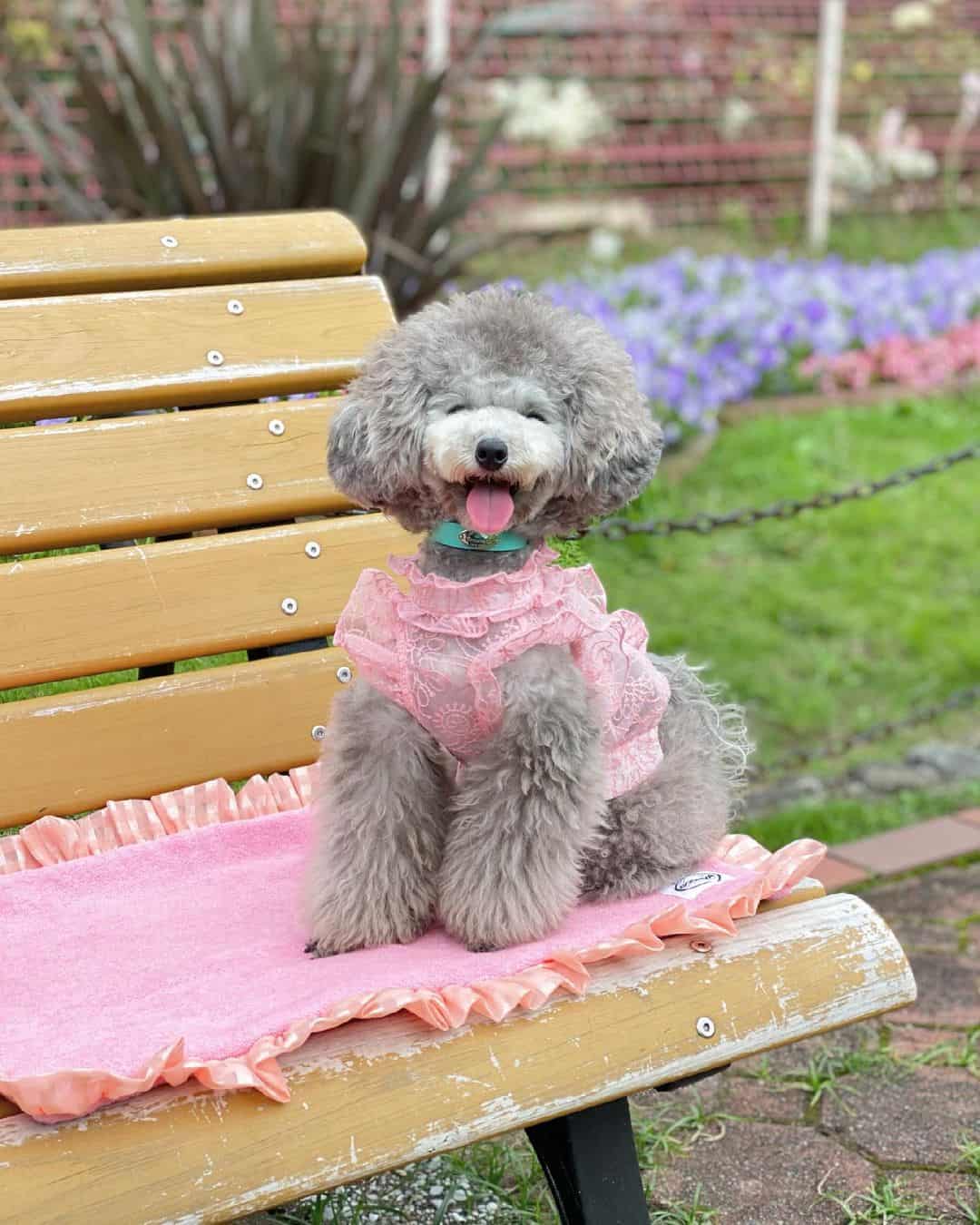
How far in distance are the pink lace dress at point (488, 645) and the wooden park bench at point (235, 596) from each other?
0.27m

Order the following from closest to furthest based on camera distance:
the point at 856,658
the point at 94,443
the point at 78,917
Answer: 1. the point at 78,917
2. the point at 94,443
3. the point at 856,658

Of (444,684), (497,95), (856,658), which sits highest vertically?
(444,684)

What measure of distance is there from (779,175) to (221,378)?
729 cm

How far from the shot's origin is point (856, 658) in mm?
4395

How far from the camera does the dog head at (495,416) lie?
1.58m

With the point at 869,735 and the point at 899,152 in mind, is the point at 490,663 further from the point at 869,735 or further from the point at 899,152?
the point at 899,152

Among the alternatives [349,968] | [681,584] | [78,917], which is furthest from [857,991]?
[681,584]

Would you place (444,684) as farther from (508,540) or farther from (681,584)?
(681,584)

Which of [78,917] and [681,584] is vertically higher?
[78,917]

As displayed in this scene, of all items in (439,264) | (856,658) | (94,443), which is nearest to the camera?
(94,443)

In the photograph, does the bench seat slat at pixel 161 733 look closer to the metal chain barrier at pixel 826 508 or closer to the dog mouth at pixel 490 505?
the metal chain barrier at pixel 826 508

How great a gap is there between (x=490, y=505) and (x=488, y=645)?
0.17 metres

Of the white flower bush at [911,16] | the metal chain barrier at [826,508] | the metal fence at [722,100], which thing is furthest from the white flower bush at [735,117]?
the metal chain barrier at [826,508]

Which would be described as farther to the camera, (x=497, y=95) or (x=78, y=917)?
(x=497, y=95)
